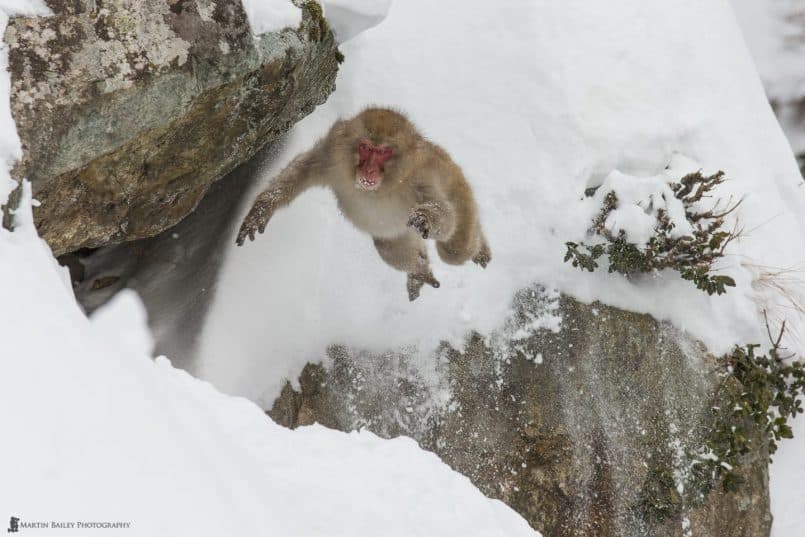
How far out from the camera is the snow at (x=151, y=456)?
1.64 metres

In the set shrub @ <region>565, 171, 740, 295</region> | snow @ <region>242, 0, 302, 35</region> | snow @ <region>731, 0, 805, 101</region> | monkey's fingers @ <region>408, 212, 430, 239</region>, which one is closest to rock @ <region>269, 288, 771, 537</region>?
shrub @ <region>565, 171, 740, 295</region>

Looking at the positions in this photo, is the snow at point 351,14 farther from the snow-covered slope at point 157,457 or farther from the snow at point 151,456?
the snow-covered slope at point 157,457

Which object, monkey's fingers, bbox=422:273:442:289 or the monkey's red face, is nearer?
the monkey's red face

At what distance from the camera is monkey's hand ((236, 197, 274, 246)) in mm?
4285

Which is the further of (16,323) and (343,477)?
(343,477)

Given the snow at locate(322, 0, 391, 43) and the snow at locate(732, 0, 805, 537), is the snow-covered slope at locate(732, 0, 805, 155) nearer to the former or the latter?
the snow at locate(732, 0, 805, 537)

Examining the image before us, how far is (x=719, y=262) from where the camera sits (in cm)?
488

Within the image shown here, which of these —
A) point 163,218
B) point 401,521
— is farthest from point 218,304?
point 401,521

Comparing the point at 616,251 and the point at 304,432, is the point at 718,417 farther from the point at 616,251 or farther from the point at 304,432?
the point at 304,432

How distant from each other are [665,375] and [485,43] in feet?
9.75

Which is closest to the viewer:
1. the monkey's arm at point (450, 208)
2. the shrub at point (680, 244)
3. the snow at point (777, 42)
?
the monkey's arm at point (450, 208)

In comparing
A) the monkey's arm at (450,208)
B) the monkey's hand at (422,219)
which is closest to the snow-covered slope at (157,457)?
the monkey's hand at (422,219)

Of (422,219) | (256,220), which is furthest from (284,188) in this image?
(422,219)

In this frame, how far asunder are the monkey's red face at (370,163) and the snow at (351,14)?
0.72 metres
